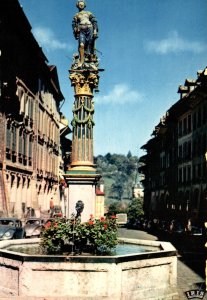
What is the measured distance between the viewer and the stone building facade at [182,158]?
47094 mm

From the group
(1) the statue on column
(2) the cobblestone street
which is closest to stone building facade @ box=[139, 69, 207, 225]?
(2) the cobblestone street

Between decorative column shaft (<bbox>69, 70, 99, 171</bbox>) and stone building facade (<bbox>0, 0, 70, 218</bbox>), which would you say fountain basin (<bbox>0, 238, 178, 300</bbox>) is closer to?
decorative column shaft (<bbox>69, 70, 99, 171</bbox>)

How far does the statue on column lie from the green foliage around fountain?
5.93 m

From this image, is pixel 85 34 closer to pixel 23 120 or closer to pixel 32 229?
pixel 32 229

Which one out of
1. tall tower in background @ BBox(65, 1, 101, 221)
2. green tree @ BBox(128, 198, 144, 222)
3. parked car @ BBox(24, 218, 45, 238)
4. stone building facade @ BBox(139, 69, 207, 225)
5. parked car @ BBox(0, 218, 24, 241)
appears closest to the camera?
tall tower in background @ BBox(65, 1, 101, 221)

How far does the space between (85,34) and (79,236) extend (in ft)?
23.6

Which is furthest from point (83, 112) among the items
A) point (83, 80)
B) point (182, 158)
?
point (182, 158)

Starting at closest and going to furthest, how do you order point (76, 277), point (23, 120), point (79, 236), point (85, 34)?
point (76, 277) → point (79, 236) → point (85, 34) → point (23, 120)

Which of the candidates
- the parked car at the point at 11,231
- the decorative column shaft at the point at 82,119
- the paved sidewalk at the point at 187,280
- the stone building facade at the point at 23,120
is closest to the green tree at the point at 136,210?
the stone building facade at the point at 23,120

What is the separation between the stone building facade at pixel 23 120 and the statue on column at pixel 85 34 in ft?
56.8

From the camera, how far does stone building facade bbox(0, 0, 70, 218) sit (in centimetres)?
3378

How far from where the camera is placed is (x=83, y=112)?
51.2 feet

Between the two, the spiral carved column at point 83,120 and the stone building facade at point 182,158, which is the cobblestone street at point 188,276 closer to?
the spiral carved column at point 83,120

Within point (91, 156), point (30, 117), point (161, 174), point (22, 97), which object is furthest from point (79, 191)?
point (161, 174)
